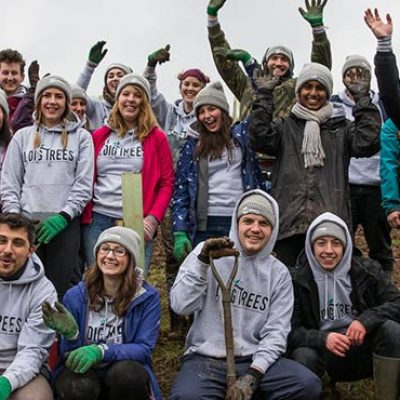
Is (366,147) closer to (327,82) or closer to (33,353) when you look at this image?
(327,82)

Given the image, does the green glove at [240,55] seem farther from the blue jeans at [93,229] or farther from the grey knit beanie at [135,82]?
the blue jeans at [93,229]

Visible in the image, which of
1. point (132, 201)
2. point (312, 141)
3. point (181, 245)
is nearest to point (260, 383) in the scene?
point (181, 245)

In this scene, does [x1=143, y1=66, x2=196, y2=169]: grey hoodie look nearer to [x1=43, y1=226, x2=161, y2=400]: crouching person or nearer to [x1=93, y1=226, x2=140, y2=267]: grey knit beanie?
[x1=93, y1=226, x2=140, y2=267]: grey knit beanie

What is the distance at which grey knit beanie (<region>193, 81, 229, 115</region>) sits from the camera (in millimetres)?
5727

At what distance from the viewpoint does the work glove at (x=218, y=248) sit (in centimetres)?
447

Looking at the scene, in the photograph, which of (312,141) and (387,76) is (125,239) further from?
(387,76)

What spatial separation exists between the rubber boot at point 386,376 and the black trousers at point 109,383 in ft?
4.85

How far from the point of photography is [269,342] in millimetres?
4629

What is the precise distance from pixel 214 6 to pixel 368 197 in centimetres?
211

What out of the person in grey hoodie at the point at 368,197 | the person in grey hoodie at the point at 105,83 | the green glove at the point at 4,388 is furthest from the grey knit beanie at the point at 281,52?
the green glove at the point at 4,388

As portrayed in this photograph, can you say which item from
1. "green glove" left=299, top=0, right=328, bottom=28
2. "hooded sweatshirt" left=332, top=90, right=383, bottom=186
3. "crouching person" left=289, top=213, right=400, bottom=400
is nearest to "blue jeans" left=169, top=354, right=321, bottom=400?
"crouching person" left=289, top=213, right=400, bottom=400

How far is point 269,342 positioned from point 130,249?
105cm

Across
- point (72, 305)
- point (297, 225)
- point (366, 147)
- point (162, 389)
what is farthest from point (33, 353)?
point (366, 147)

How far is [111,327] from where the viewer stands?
4645 millimetres
